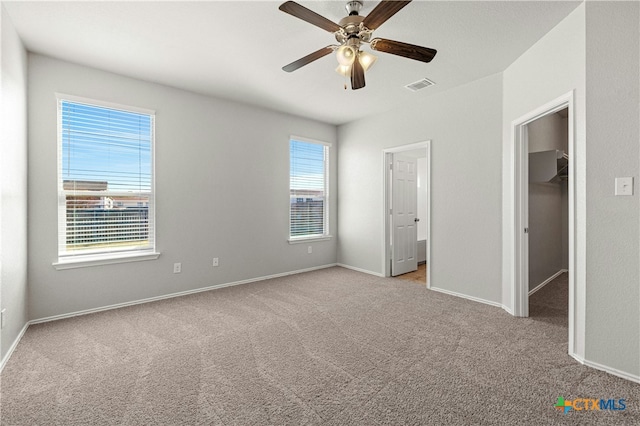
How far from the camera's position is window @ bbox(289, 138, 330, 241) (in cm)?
516

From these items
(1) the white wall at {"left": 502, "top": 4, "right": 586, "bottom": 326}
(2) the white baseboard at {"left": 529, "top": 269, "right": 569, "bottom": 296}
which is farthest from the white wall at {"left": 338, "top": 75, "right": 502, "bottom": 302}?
(2) the white baseboard at {"left": 529, "top": 269, "right": 569, "bottom": 296}

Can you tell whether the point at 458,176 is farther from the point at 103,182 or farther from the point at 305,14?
the point at 103,182

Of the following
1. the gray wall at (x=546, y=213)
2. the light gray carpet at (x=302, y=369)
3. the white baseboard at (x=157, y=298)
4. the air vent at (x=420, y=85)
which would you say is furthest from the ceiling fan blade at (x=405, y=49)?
the white baseboard at (x=157, y=298)

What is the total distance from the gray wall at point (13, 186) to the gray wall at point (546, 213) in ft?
17.1

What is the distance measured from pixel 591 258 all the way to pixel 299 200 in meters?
3.90

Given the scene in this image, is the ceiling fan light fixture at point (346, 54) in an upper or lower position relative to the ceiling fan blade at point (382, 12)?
lower

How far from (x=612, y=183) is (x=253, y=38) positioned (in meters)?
3.06

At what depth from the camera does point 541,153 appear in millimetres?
3859

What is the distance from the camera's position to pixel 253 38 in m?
2.68

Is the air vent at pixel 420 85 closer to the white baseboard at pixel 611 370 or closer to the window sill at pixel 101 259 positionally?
the white baseboard at pixel 611 370

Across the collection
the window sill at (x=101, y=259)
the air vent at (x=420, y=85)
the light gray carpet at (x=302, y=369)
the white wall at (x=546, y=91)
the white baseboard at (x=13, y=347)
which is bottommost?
the light gray carpet at (x=302, y=369)

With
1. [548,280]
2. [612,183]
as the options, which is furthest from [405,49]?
[548,280]

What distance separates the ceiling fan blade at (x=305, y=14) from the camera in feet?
5.92

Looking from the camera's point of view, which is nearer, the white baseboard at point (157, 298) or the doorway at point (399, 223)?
the white baseboard at point (157, 298)
